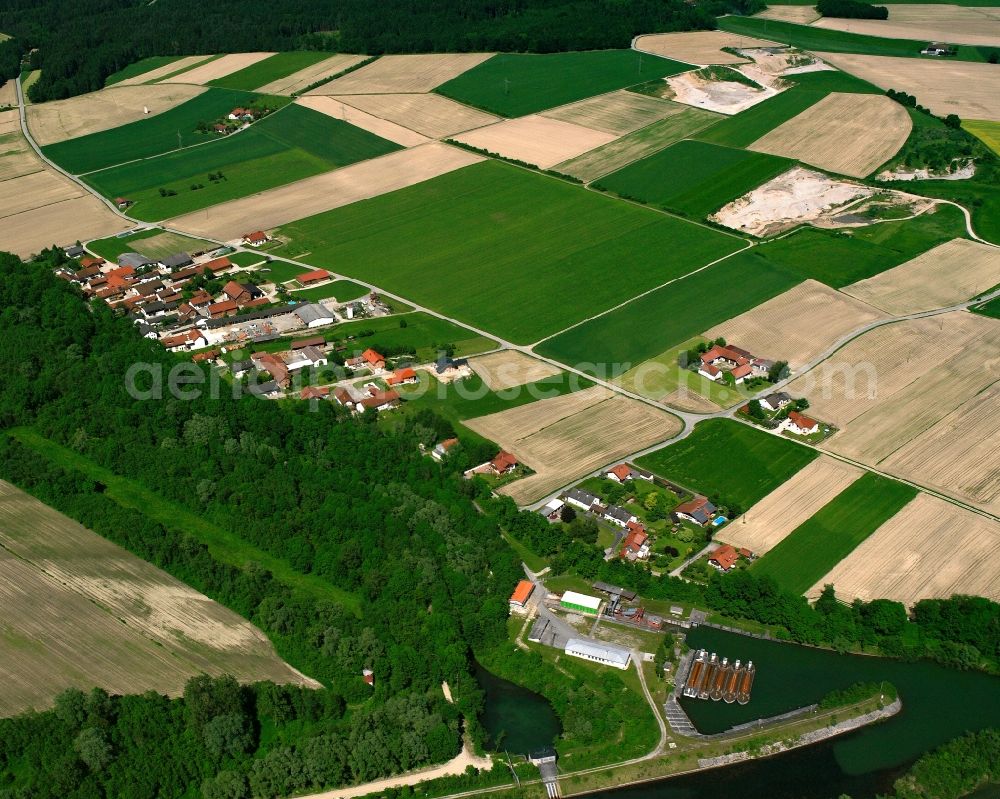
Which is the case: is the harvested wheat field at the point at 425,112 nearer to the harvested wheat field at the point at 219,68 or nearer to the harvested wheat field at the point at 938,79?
the harvested wheat field at the point at 219,68

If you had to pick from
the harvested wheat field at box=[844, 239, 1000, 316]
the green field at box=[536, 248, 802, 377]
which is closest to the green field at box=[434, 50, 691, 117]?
the green field at box=[536, 248, 802, 377]

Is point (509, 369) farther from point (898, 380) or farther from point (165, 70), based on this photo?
point (165, 70)

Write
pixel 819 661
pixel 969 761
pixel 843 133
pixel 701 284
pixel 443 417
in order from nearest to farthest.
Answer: pixel 969 761 → pixel 819 661 → pixel 443 417 → pixel 701 284 → pixel 843 133

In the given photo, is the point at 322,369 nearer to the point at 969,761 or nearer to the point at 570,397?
the point at 570,397

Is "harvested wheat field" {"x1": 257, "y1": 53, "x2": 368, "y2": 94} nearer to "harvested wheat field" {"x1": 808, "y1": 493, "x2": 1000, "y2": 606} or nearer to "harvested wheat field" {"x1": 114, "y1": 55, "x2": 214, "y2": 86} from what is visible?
"harvested wheat field" {"x1": 114, "y1": 55, "x2": 214, "y2": 86}

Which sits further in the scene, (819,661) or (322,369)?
(322,369)

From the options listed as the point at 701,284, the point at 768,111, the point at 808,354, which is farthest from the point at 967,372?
the point at 768,111

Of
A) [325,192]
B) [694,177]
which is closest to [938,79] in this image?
[694,177]

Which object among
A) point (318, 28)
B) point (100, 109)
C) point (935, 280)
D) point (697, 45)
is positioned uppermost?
point (318, 28)
